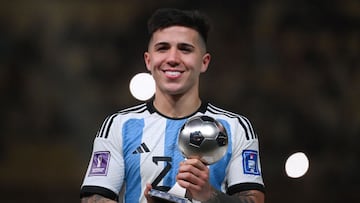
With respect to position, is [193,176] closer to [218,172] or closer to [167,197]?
[167,197]

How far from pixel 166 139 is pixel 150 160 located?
0.29 feet

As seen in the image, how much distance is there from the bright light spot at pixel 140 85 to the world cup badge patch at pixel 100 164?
2.11 m

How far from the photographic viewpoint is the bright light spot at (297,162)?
5141mm

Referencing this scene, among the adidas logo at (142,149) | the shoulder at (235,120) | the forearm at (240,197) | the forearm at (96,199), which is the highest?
the shoulder at (235,120)

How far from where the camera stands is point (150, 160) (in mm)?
2465

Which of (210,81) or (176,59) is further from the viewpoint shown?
(210,81)

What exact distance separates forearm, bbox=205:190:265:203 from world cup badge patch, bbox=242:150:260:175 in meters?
0.06

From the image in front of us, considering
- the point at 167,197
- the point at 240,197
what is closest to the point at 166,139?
the point at 240,197

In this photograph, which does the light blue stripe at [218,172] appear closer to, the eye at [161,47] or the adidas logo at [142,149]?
the adidas logo at [142,149]

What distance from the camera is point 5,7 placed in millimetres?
4945

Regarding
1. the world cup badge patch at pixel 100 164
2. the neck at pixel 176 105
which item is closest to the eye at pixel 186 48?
the neck at pixel 176 105

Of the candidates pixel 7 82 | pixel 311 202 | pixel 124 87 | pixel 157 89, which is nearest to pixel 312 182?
pixel 311 202

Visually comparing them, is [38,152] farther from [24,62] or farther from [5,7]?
[5,7]

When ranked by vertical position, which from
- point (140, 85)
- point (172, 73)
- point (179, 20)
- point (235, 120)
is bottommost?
point (235, 120)
